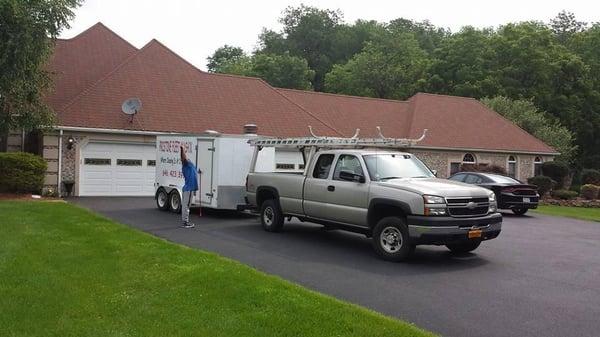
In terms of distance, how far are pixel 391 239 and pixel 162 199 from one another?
9736 mm

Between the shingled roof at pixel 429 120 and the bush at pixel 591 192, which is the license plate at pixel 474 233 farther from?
the bush at pixel 591 192

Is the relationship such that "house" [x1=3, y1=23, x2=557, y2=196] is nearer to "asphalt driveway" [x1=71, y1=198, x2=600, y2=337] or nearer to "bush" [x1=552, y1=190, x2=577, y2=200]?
"bush" [x1=552, y1=190, x2=577, y2=200]

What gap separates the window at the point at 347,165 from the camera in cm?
1134

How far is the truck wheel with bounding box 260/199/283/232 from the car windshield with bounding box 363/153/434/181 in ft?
9.49

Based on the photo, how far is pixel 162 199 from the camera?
18.0m

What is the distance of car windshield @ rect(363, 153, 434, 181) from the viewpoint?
11008 millimetres

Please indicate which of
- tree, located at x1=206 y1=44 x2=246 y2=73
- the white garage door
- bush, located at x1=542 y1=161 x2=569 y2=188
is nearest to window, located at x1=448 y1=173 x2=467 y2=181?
the white garage door

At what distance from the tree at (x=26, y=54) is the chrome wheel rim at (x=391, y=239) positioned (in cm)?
1301

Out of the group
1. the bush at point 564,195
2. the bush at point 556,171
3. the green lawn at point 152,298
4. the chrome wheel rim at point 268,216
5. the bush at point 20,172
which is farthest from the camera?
the bush at point 556,171

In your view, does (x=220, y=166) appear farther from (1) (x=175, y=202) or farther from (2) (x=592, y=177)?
(2) (x=592, y=177)

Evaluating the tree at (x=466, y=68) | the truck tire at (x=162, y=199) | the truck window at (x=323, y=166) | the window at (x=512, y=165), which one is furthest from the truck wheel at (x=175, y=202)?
the tree at (x=466, y=68)

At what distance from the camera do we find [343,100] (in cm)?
3512

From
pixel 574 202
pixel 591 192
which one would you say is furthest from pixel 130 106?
pixel 591 192

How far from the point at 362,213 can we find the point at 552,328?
15.8ft
